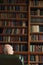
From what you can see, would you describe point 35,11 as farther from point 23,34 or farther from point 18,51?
point 18,51

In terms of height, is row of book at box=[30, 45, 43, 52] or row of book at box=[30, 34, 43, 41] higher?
row of book at box=[30, 34, 43, 41]

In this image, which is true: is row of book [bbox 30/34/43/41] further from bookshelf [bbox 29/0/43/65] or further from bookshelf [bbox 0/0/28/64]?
bookshelf [bbox 0/0/28/64]

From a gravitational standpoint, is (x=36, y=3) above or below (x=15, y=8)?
above

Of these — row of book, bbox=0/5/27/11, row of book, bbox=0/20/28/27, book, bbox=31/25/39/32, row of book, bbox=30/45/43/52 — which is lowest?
row of book, bbox=30/45/43/52

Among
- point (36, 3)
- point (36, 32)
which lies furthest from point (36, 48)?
point (36, 3)

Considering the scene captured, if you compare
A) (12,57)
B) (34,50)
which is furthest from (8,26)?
(12,57)

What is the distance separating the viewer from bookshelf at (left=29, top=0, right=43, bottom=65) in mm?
5344

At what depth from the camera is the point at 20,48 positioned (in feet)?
17.6

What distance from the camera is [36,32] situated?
5383 millimetres

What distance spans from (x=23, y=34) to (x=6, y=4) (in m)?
0.97

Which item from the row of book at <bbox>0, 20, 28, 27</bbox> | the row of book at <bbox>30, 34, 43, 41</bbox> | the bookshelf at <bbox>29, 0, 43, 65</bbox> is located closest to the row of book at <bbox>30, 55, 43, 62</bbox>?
the bookshelf at <bbox>29, 0, 43, 65</bbox>

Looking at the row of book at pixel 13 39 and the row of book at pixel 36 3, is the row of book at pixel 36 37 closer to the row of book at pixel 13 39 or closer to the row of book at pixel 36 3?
the row of book at pixel 13 39

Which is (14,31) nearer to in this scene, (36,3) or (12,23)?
(12,23)

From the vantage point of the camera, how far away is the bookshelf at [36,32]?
5.34m
